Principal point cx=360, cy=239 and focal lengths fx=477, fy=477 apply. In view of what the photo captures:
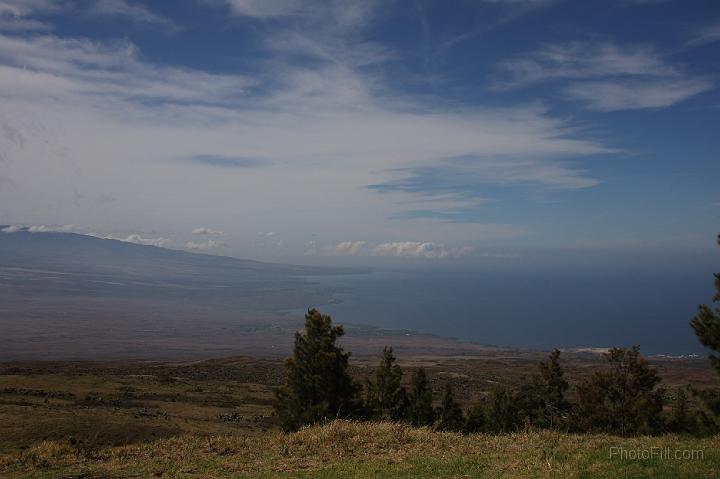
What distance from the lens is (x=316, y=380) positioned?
754 inches

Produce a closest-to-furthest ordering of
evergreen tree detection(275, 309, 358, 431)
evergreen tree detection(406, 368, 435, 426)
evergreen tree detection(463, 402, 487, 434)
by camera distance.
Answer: evergreen tree detection(275, 309, 358, 431)
evergreen tree detection(463, 402, 487, 434)
evergreen tree detection(406, 368, 435, 426)

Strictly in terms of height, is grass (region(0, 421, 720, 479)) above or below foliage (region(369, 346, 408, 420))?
above

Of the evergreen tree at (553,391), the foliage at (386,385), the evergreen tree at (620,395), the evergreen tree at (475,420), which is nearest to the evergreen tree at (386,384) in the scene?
the foliage at (386,385)

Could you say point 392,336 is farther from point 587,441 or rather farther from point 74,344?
point 587,441

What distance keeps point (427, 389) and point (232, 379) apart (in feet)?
119

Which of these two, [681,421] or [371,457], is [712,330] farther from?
[681,421]

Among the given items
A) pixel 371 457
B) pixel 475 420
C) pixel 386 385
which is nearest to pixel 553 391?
pixel 475 420

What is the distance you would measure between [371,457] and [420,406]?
19226 millimetres

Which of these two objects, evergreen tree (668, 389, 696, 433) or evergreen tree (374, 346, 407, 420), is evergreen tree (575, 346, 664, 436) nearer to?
evergreen tree (668, 389, 696, 433)

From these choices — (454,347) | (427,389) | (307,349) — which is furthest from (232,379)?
(454,347)

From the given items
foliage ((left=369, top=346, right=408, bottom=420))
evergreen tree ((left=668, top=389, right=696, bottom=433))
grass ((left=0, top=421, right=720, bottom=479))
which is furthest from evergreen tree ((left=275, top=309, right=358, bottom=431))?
evergreen tree ((left=668, top=389, right=696, bottom=433))

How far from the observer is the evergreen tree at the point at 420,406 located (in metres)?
27.2

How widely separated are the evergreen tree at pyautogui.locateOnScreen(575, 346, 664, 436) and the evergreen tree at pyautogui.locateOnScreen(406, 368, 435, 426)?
25.7ft

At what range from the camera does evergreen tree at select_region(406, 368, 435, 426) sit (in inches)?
1070
